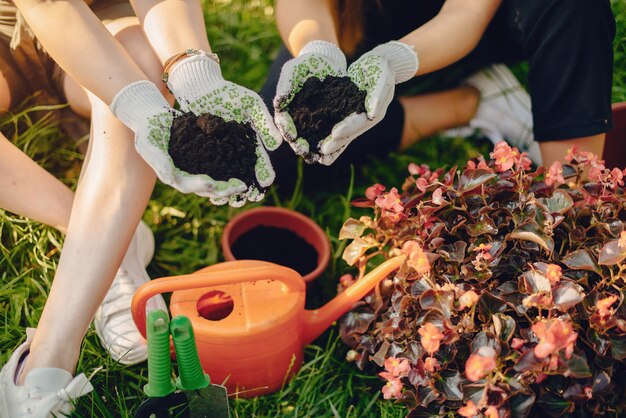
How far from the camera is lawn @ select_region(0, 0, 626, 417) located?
1374mm

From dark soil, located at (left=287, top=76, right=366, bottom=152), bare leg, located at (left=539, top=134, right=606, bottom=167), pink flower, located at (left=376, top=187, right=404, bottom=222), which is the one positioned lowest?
bare leg, located at (left=539, top=134, right=606, bottom=167)

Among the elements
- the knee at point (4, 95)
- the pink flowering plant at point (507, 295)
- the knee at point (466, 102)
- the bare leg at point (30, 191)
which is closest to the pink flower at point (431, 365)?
the pink flowering plant at point (507, 295)

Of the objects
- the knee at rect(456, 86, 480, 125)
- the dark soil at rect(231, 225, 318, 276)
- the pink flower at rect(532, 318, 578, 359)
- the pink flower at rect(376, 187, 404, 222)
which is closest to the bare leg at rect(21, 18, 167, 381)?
the dark soil at rect(231, 225, 318, 276)

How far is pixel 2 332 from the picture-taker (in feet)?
4.81

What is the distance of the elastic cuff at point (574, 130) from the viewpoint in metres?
1.47

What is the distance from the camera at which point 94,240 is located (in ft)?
4.12

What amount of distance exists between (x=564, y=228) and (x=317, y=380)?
0.60m

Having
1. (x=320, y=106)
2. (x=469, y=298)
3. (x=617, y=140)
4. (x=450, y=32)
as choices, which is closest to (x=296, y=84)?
(x=320, y=106)

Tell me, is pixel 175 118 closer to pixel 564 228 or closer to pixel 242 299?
pixel 242 299

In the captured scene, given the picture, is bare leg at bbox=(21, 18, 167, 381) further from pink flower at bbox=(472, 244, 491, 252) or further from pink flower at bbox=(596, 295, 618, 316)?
pink flower at bbox=(596, 295, 618, 316)

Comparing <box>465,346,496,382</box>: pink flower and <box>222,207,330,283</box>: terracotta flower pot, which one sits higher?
<box>465,346,496,382</box>: pink flower

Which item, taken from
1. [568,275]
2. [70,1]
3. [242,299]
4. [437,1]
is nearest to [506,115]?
[437,1]

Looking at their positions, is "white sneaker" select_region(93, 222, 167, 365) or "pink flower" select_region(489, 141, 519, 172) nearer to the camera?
"pink flower" select_region(489, 141, 519, 172)

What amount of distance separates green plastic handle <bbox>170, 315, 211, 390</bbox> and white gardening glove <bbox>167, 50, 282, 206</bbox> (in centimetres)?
30
